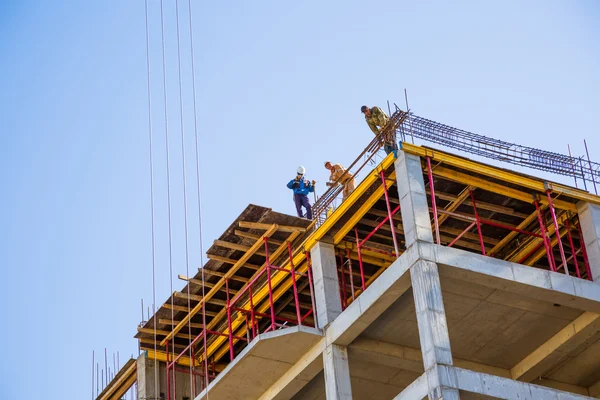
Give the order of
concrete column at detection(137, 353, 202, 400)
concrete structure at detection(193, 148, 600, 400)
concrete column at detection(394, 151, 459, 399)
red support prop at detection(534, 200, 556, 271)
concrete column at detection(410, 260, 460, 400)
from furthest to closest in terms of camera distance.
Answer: concrete column at detection(137, 353, 202, 400) < red support prop at detection(534, 200, 556, 271) < concrete structure at detection(193, 148, 600, 400) < concrete column at detection(394, 151, 459, 399) < concrete column at detection(410, 260, 460, 400)

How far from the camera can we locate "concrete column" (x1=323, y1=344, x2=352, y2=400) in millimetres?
30922

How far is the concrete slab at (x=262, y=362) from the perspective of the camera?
31.9m

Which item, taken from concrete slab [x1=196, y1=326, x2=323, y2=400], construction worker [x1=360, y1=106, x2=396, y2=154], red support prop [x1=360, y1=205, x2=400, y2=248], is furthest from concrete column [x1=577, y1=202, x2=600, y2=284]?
concrete slab [x1=196, y1=326, x2=323, y2=400]

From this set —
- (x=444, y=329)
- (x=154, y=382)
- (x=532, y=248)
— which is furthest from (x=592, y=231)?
(x=154, y=382)

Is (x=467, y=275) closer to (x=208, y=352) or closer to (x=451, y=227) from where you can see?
(x=451, y=227)

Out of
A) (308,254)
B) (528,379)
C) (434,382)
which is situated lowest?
(434,382)

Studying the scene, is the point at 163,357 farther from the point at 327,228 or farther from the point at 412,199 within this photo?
the point at 412,199

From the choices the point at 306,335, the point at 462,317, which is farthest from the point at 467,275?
the point at 306,335

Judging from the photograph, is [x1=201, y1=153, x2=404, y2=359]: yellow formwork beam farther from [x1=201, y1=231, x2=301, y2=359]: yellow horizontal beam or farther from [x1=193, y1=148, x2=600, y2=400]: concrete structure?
[x1=193, y1=148, x2=600, y2=400]: concrete structure

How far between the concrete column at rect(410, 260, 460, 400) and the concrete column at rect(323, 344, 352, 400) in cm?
312

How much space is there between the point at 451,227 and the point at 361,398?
523 cm

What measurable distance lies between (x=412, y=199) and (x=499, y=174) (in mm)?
2713

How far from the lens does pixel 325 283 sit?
106ft

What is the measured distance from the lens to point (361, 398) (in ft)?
113
